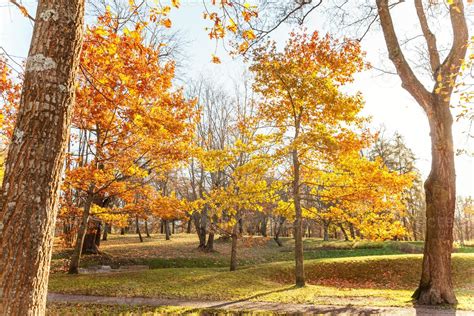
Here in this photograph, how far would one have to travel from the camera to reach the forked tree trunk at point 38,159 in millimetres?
2074

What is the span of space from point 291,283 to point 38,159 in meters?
12.9

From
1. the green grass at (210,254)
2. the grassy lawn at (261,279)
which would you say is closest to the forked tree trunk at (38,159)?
the grassy lawn at (261,279)

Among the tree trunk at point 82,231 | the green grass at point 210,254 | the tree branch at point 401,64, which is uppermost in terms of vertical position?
the tree branch at point 401,64

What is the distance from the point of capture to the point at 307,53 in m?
11.7

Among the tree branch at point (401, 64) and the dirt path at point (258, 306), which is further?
the tree branch at point (401, 64)

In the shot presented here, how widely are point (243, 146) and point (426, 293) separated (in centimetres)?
713

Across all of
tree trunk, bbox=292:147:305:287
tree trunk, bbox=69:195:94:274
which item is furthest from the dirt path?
tree trunk, bbox=69:195:94:274

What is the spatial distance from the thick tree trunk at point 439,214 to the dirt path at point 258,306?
2.74 feet

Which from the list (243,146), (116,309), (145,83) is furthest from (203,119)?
(116,309)

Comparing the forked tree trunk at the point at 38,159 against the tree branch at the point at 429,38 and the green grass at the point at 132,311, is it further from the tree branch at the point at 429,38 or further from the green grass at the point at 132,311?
the tree branch at the point at 429,38

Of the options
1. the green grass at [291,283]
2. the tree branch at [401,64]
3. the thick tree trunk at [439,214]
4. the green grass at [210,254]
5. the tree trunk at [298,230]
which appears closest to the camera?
the thick tree trunk at [439,214]

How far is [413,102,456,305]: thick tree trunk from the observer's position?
27.2 feet

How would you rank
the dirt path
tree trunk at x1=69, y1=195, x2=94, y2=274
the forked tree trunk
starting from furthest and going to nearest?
1. tree trunk at x1=69, y1=195, x2=94, y2=274
2. the dirt path
3. the forked tree trunk

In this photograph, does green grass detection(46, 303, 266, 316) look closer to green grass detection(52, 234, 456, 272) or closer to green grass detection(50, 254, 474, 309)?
green grass detection(50, 254, 474, 309)
